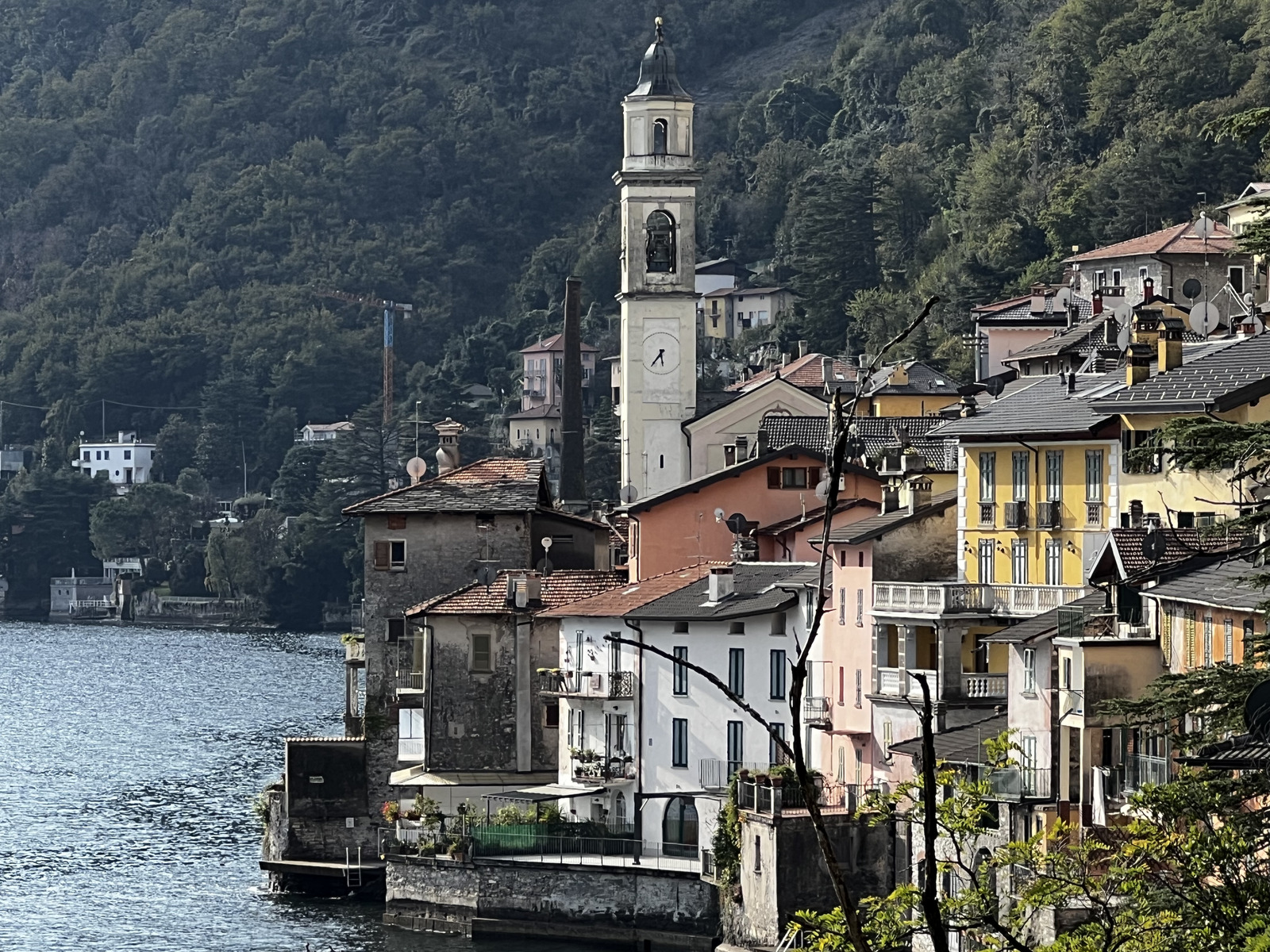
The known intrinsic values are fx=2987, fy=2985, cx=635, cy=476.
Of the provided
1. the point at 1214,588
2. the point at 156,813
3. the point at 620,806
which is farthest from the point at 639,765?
the point at 156,813

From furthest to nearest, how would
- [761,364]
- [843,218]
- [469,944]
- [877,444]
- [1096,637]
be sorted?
[843,218]
[761,364]
[877,444]
[469,944]
[1096,637]

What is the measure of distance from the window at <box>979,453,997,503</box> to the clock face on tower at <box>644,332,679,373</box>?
43.4m

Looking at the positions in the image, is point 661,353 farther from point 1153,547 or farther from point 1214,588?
point 1214,588

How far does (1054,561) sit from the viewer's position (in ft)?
203

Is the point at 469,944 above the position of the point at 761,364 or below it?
below

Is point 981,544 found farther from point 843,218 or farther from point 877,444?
point 843,218

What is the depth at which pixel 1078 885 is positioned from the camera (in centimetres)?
2712

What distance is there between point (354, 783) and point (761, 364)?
103242mm

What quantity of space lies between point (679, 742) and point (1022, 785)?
59.3 feet

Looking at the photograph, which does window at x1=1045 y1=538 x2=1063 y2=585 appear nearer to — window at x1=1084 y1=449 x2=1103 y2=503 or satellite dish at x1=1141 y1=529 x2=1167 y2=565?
window at x1=1084 y1=449 x2=1103 y2=503

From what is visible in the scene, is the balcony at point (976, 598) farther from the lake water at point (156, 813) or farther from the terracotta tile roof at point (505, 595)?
the terracotta tile roof at point (505, 595)

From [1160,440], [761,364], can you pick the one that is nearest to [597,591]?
[1160,440]

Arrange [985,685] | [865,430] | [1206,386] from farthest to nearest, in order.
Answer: [865,430]
[985,685]
[1206,386]

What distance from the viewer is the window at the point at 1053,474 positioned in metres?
61.7
